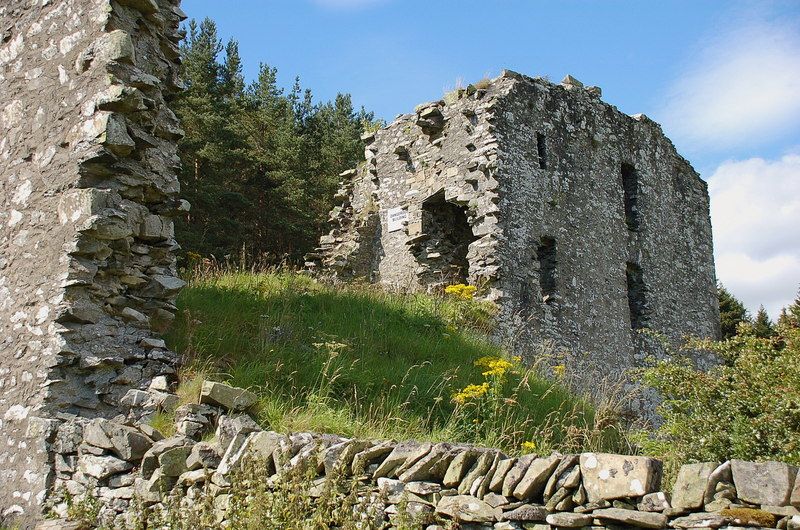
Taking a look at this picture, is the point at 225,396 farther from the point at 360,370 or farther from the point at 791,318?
the point at 791,318

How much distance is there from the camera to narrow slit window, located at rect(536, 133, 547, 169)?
46.1 ft

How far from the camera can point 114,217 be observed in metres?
6.35

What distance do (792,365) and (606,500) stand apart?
2.85m

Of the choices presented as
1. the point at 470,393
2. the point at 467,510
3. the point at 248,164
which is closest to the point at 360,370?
the point at 470,393

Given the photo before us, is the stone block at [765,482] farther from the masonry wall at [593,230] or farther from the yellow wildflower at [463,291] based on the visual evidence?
the masonry wall at [593,230]

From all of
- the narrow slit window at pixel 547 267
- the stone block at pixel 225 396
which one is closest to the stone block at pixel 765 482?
the stone block at pixel 225 396

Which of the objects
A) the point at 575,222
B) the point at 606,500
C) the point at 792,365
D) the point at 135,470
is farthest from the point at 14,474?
the point at 575,222

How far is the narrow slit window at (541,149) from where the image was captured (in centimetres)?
1405

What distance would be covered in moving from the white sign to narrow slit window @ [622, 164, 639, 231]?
5237mm

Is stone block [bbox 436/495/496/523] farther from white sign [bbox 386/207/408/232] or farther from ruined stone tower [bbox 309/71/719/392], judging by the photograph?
white sign [bbox 386/207/408/232]

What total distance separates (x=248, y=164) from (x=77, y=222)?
17445mm

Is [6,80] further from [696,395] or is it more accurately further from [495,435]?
[696,395]

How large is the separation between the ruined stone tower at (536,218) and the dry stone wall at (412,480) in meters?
7.37

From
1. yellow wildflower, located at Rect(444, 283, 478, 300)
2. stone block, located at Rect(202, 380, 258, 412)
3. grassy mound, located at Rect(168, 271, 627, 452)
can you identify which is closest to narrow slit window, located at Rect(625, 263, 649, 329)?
yellow wildflower, located at Rect(444, 283, 478, 300)
